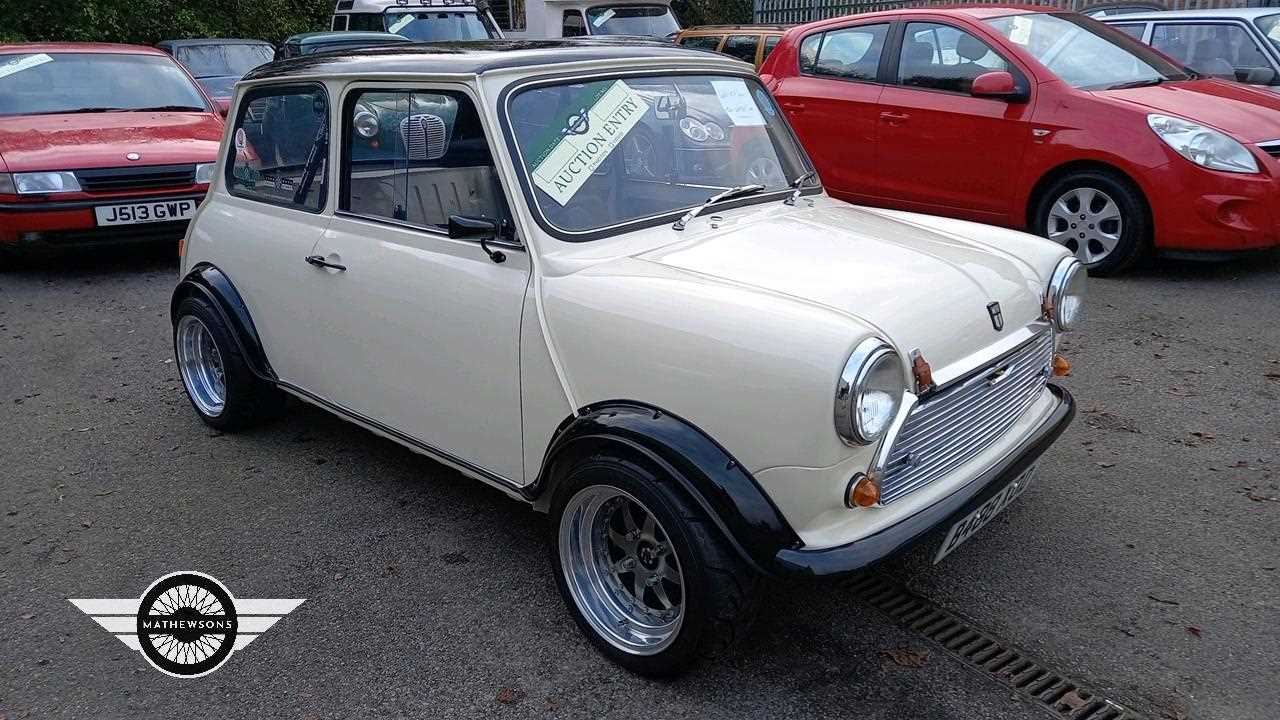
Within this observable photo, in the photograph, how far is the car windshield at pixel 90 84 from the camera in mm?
7922

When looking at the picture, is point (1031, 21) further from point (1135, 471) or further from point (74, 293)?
point (74, 293)

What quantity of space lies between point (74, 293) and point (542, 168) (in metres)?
5.66

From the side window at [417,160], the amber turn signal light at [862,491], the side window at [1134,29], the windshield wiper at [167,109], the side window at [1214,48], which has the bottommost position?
the amber turn signal light at [862,491]

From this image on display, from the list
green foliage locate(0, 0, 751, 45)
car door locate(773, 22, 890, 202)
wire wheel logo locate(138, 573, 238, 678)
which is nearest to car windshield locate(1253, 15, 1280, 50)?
car door locate(773, 22, 890, 202)

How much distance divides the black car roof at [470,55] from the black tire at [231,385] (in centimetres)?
111

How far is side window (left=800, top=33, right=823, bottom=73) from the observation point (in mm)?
7793

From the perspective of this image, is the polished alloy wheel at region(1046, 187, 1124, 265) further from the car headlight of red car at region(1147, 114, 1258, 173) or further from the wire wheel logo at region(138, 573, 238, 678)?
the wire wheel logo at region(138, 573, 238, 678)

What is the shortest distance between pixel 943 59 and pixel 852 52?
79 centimetres

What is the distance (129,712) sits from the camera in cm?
281

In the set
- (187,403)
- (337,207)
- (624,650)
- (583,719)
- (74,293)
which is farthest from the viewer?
(74,293)

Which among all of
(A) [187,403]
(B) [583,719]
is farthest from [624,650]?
(A) [187,403]

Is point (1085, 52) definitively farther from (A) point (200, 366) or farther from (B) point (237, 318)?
(A) point (200, 366)

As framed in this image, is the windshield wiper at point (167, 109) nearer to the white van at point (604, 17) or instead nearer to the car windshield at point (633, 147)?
the car windshield at point (633, 147)

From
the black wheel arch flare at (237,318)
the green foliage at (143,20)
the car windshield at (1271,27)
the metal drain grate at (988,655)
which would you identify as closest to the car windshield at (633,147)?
the metal drain grate at (988,655)
